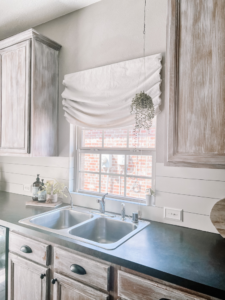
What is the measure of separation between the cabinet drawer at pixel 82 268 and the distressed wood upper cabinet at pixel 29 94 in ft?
3.42

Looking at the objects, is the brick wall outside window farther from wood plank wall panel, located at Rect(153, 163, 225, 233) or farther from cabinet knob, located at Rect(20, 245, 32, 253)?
cabinet knob, located at Rect(20, 245, 32, 253)

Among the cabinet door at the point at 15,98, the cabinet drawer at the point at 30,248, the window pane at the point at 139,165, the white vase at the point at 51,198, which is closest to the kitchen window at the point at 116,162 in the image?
the window pane at the point at 139,165

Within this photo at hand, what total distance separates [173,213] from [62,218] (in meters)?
A: 1.00

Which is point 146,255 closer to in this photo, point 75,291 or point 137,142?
point 75,291

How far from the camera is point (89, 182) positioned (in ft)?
7.60

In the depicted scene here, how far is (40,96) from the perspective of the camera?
7.20 ft

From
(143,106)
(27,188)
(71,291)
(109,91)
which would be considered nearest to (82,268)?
(71,291)

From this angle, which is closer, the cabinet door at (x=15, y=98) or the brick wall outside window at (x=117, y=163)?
the brick wall outside window at (x=117, y=163)

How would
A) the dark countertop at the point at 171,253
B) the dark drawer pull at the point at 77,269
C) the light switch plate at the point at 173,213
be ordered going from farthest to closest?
the light switch plate at the point at 173,213, the dark drawer pull at the point at 77,269, the dark countertop at the point at 171,253

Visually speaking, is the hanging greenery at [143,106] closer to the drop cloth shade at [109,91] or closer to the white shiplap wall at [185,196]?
the drop cloth shade at [109,91]

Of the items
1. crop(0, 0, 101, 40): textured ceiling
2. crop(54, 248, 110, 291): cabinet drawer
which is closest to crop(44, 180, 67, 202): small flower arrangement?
crop(54, 248, 110, 291): cabinet drawer

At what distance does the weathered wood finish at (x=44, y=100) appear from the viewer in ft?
7.03

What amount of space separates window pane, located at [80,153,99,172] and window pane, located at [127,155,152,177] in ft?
1.19

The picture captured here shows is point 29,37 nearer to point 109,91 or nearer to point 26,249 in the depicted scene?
point 109,91
